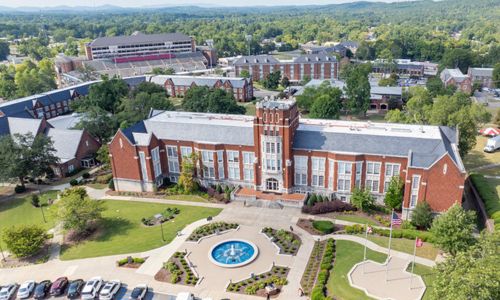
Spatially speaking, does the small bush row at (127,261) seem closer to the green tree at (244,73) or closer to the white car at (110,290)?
the white car at (110,290)

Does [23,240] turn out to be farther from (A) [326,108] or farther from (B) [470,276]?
(A) [326,108]

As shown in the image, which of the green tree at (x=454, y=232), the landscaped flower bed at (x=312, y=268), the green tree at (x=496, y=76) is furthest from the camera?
the green tree at (x=496, y=76)

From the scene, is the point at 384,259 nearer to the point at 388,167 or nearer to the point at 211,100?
the point at 388,167

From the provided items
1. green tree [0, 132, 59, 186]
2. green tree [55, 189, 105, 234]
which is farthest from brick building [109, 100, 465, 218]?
green tree [0, 132, 59, 186]

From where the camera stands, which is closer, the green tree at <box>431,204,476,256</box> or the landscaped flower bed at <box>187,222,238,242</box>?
the green tree at <box>431,204,476,256</box>

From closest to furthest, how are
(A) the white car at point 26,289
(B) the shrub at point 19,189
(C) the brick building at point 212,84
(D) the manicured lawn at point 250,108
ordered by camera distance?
(A) the white car at point 26,289
(B) the shrub at point 19,189
(D) the manicured lawn at point 250,108
(C) the brick building at point 212,84

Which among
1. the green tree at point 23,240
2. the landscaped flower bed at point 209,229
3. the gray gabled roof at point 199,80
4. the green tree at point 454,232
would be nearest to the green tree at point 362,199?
the green tree at point 454,232

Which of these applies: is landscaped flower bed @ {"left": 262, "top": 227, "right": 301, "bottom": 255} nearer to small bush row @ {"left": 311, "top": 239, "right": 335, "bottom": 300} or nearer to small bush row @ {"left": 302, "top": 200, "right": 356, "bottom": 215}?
small bush row @ {"left": 311, "top": 239, "right": 335, "bottom": 300}
